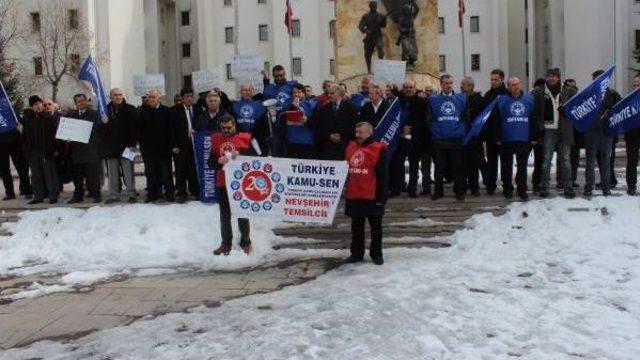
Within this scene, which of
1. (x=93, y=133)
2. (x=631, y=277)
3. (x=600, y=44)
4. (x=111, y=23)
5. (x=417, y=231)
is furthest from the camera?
(x=111, y=23)

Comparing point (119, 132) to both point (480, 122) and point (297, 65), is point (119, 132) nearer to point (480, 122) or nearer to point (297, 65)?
point (480, 122)

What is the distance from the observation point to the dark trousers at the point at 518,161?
11633mm

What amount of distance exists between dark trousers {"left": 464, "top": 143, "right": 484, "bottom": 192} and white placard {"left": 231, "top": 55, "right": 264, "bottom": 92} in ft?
15.5

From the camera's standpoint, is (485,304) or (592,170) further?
(592,170)

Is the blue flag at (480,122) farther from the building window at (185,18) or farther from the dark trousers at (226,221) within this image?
the building window at (185,18)

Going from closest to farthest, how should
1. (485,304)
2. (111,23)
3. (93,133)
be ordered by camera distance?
(485,304)
(93,133)
(111,23)

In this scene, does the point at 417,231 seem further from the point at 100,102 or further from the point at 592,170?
the point at 100,102

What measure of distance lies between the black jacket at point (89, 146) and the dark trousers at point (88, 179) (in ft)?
0.53

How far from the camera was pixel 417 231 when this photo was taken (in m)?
10.8

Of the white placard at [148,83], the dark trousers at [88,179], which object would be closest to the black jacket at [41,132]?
the dark trousers at [88,179]

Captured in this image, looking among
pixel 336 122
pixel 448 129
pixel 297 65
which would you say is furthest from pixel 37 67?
pixel 448 129

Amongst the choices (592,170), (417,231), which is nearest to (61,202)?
(417,231)

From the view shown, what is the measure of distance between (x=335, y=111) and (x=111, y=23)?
4020cm

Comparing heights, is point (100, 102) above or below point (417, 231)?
above
